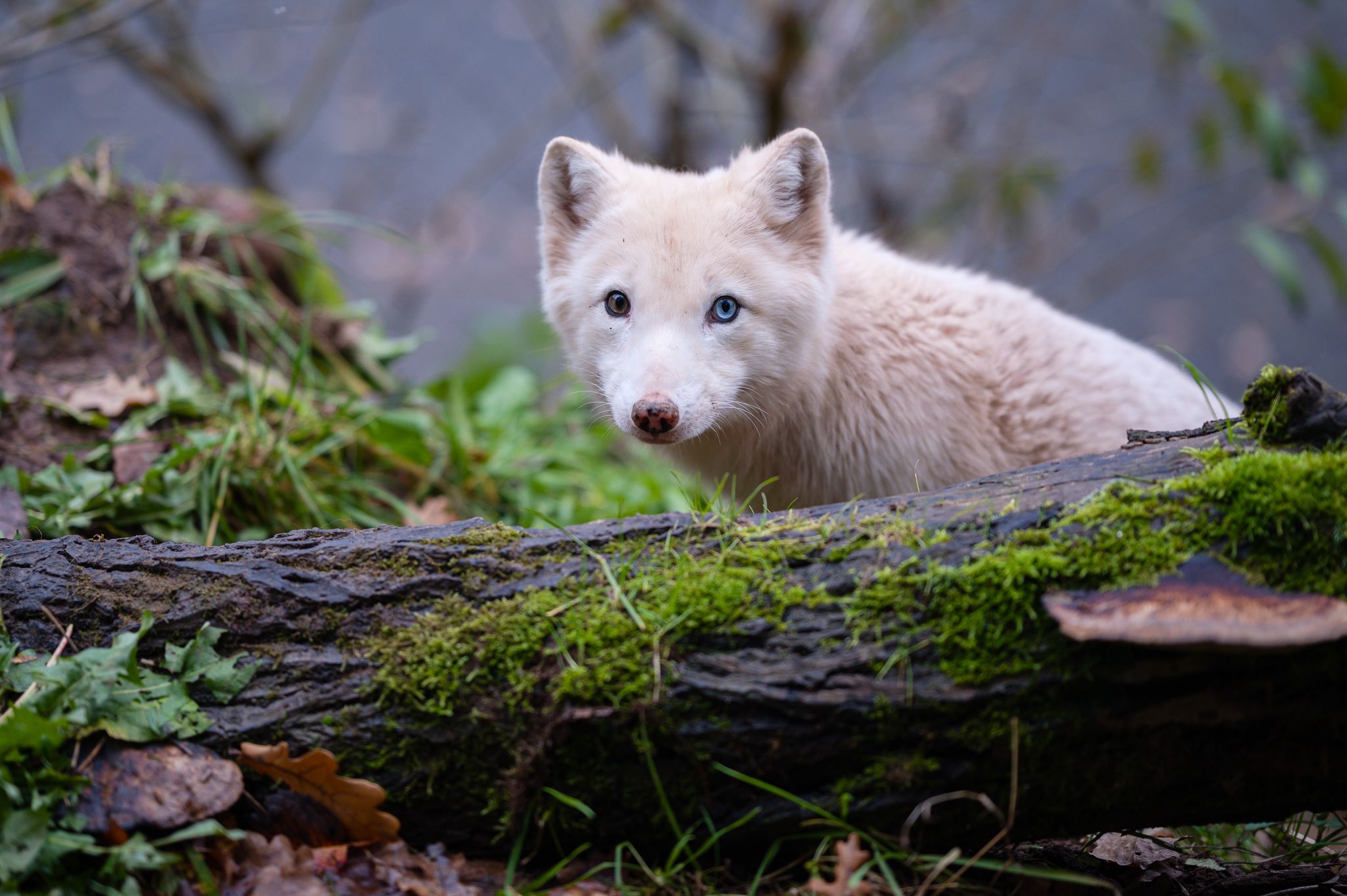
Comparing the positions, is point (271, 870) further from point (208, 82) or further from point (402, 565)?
point (208, 82)

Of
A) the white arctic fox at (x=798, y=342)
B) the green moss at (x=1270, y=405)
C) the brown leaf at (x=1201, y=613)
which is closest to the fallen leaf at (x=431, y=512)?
the white arctic fox at (x=798, y=342)

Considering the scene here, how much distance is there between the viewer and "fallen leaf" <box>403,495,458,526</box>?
4.21m

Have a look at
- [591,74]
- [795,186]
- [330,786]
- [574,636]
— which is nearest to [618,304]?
[795,186]

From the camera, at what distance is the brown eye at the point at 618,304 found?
10.8ft

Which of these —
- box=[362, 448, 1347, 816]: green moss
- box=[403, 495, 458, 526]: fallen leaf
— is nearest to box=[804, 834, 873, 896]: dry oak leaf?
box=[362, 448, 1347, 816]: green moss

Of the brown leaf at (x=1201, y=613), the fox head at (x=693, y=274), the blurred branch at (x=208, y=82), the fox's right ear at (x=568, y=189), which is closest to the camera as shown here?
the brown leaf at (x=1201, y=613)

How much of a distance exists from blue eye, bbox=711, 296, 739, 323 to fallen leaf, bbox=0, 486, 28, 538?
2395 millimetres

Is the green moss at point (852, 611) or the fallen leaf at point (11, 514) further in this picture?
the fallen leaf at point (11, 514)

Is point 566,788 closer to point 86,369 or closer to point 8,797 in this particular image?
point 8,797

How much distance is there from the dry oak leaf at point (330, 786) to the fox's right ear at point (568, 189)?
2.21 meters

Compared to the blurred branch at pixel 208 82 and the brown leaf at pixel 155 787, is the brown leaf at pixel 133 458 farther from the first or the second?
the blurred branch at pixel 208 82

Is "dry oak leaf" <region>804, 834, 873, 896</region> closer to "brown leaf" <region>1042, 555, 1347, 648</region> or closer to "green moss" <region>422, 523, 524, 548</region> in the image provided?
"brown leaf" <region>1042, 555, 1347, 648</region>

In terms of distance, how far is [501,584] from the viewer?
220cm

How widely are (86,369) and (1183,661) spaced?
4.39 m
